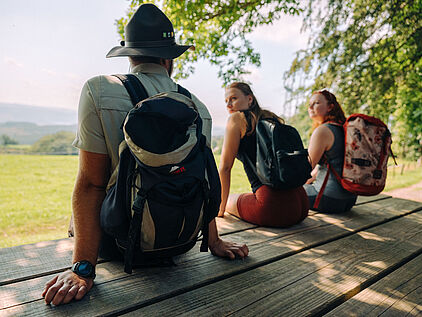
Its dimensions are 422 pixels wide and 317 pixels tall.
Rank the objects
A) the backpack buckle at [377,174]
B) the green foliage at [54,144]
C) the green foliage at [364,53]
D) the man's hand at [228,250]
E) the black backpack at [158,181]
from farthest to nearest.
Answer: the green foliage at [54,144] → the green foliage at [364,53] → the backpack buckle at [377,174] → the man's hand at [228,250] → the black backpack at [158,181]

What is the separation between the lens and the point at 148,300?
1.38 meters

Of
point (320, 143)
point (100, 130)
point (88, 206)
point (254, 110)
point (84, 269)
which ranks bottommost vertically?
point (84, 269)

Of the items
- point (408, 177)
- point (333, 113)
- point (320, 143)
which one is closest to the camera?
point (320, 143)

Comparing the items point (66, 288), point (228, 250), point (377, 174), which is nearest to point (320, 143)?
point (377, 174)

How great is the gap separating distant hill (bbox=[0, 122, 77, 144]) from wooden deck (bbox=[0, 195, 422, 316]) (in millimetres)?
22168

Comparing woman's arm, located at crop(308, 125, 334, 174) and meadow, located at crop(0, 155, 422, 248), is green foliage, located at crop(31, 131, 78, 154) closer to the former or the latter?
meadow, located at crop(0, 155, 422, 248)

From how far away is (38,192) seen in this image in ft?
31.1

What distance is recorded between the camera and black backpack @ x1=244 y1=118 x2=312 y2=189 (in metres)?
2.39

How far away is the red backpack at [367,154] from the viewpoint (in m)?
2.80

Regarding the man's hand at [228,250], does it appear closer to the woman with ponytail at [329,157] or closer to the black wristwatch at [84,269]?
the black wristwatch at [84,269]

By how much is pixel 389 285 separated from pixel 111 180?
1.50m

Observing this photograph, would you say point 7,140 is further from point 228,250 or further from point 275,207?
point 228,250

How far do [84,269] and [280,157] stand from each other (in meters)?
1.53

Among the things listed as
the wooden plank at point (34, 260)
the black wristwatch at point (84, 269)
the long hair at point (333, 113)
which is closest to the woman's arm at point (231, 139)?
the long hair at point (333, 113)
